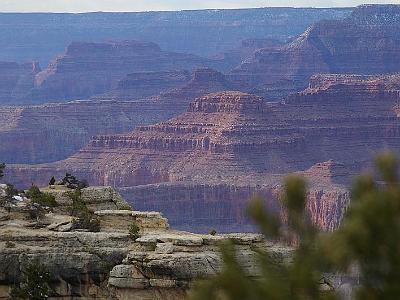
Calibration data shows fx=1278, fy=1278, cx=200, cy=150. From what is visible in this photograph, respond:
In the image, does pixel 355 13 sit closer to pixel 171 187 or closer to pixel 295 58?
pixel 295 58

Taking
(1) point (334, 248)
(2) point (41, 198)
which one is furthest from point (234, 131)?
(1) point (334, 248)

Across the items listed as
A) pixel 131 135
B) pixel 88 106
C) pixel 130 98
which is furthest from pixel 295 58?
pixel 131 135

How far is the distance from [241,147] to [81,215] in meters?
70.5

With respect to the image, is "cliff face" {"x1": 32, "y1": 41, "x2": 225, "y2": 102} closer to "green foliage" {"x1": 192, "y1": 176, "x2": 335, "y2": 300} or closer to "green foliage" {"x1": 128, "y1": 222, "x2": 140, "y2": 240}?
"green foliage" {"x1": 128, "y1": 222, "x2": 140, "y2": 240}

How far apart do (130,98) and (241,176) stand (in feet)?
202

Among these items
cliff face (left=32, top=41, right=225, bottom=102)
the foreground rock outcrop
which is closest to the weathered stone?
the foreground rock outcrop

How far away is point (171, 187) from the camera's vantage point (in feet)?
297

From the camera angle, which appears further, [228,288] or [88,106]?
[88,106]

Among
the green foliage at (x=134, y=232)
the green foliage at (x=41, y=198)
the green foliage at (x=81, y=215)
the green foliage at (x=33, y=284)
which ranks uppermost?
the green foliage at (x=41, y=198)

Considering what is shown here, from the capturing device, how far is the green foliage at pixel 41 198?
93.2ft

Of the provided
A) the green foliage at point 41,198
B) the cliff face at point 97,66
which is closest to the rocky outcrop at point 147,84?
Result: the cliff face at point 97,66

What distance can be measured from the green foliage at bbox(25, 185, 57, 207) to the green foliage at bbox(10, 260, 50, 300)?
370 cm

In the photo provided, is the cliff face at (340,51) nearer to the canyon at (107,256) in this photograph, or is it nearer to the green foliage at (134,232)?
the green foliage at (134,232)

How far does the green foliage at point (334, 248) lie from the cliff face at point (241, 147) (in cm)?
7457
